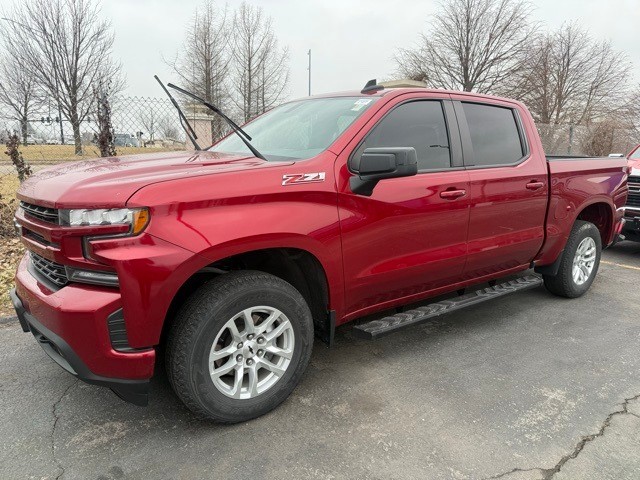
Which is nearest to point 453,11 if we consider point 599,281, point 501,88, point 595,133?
point 501,88

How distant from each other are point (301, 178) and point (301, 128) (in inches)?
33.0

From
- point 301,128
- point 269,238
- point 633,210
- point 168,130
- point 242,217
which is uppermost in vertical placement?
point 168,130

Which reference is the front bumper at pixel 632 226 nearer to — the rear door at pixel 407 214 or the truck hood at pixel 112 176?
the rear door at pixel 407 214

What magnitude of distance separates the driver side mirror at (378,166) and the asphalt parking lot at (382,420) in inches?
51.0

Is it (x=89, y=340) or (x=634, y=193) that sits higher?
(x=634, y=193)

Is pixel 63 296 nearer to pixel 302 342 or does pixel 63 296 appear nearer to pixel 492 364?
pixel 302 342

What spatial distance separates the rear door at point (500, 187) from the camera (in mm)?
3514

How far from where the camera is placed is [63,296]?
213 cm

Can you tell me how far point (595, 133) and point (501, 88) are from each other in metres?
5.44

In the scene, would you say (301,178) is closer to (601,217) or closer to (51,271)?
(51,271)

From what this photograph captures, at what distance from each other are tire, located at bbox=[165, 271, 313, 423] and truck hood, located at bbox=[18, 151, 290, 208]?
0.59 m

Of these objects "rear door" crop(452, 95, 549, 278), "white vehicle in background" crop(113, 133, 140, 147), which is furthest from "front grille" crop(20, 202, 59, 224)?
"white vehicle in background" crop(113, 133, 140, 147)

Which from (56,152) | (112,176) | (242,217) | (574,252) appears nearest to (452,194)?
(242,217)

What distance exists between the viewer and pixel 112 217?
2066mm
